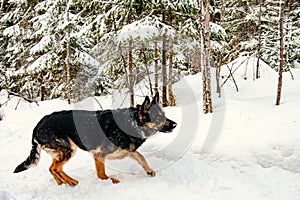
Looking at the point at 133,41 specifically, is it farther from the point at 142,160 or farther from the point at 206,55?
the point at 142,160

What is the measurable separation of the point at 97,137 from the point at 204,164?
2112 millimetres

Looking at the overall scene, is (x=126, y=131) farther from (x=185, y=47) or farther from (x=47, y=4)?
(x=47, y=4)

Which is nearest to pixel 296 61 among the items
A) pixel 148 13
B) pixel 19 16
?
pixel 148 13

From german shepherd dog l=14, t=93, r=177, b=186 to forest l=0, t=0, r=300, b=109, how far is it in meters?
3.01

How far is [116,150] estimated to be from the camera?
4.37 metres

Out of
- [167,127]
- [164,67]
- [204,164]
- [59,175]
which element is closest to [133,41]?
[164,67]

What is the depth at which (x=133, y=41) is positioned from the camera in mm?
8922

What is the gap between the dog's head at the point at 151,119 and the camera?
4375mm

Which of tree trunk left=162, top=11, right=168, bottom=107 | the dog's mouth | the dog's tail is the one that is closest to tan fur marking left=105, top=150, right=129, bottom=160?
the dog's mouth

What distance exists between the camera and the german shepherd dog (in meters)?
4.37

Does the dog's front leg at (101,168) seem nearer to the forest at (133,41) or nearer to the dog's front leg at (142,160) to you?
the dog's front leg at (142,160)

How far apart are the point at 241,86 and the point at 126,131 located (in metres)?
9.46

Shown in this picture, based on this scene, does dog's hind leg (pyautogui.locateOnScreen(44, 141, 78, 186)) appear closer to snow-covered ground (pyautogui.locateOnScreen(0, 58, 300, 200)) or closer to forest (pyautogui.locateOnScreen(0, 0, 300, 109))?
snow-covered ground (pyautogui.locateOnScreen(0, 58, 300, 200))

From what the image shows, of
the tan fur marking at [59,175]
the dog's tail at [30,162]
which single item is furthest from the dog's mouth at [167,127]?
the dog's tail at [30,162]
